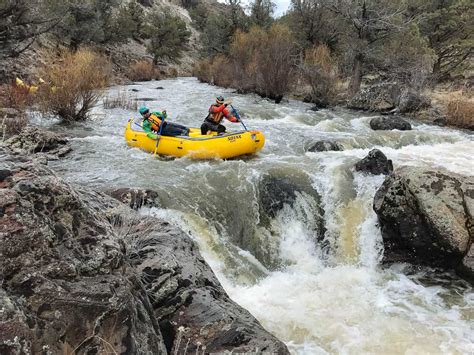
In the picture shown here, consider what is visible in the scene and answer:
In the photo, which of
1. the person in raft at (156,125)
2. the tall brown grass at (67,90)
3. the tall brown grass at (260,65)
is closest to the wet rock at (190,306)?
the person in raft at (156,125)

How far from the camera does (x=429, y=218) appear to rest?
5.18 meters

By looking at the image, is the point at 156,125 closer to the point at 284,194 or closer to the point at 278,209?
the point at 284,194

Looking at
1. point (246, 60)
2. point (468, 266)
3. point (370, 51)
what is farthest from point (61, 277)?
point (246, 60)

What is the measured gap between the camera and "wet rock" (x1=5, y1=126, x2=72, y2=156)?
7.70 m

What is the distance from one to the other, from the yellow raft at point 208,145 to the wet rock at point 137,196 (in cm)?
223

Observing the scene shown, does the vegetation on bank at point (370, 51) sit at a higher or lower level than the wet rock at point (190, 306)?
higher

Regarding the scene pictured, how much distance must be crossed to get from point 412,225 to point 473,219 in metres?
0.72

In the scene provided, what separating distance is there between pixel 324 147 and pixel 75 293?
25.8 feet

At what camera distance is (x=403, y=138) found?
10625 mm

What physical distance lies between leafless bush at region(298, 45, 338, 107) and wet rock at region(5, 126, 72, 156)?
1035 centimetres

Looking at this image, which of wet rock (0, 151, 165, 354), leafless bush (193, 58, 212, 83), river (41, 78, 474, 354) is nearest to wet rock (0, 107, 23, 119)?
river (41, 78, 474, 354)

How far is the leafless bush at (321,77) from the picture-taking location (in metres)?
15.6

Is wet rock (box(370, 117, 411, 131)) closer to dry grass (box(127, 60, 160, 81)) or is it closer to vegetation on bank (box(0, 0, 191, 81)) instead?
vegetation on bank (box(0, 0, 191, 81))

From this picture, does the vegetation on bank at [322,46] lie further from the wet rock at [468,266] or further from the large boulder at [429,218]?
the wet rock at [468,266]
